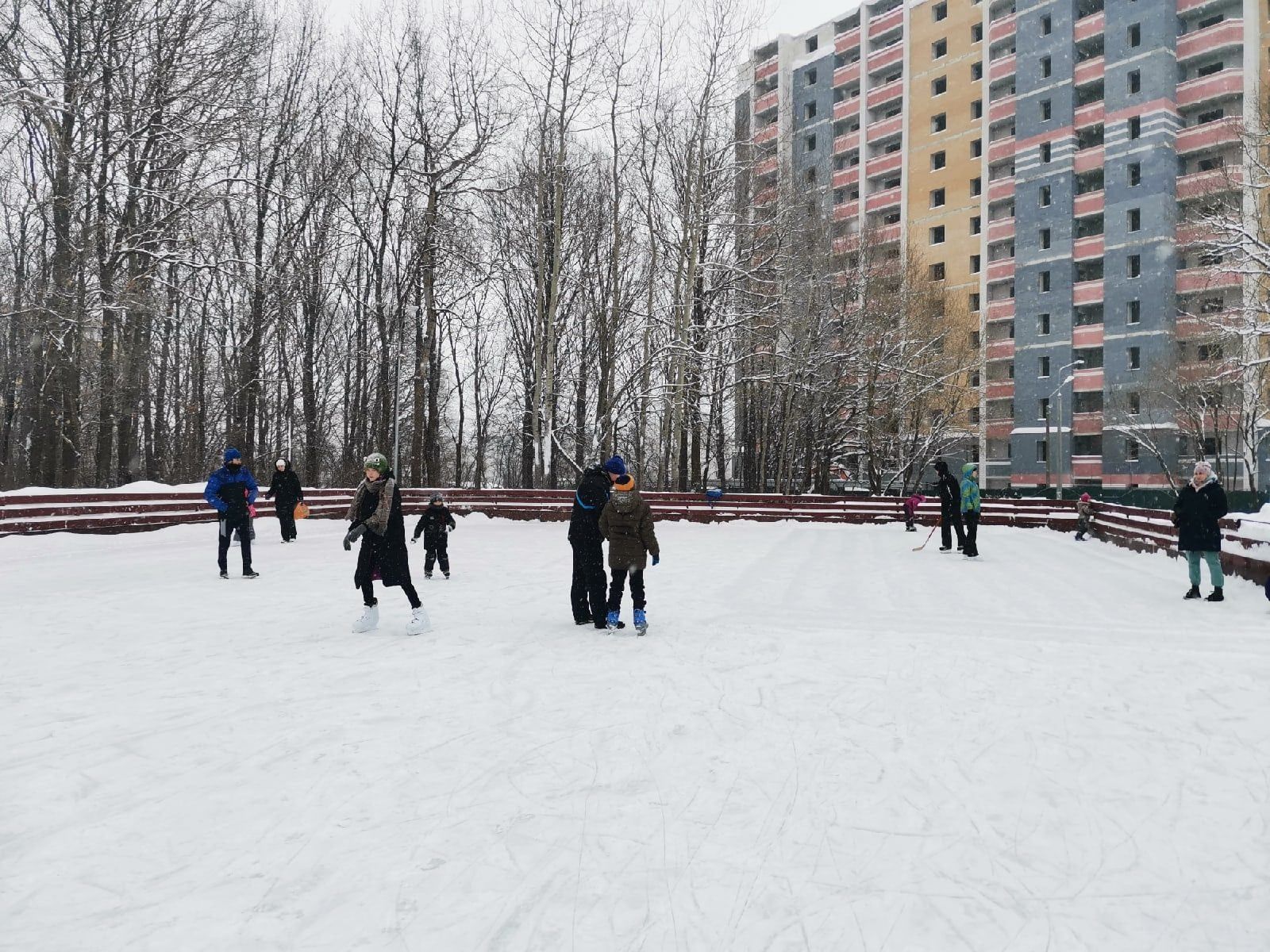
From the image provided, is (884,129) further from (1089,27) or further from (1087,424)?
(1087,424)

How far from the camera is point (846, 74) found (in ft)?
182

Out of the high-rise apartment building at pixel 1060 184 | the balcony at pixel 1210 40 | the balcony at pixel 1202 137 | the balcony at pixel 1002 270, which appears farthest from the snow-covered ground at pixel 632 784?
the balcony at pixel 1210 40

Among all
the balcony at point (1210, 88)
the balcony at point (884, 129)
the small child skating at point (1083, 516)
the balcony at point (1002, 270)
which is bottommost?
the small child skating at point (1083, 516)

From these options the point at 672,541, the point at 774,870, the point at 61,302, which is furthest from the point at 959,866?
the point at 61,302

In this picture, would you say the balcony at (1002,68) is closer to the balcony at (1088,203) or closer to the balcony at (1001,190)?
the balcony at (1001,190)

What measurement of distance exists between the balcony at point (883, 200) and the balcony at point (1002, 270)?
8196 millimetres

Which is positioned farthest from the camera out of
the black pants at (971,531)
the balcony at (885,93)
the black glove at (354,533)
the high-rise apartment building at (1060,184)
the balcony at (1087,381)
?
the balcony at (885,93)

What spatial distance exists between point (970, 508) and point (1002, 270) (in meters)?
37.2

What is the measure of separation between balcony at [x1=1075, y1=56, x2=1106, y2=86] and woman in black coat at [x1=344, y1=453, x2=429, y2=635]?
49540 mm

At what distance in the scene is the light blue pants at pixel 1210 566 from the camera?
9.43 meters

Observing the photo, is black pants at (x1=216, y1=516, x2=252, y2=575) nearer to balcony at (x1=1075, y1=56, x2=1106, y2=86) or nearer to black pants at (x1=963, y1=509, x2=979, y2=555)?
black pants at (x1=963, y1=509, x2=979, y2=555)

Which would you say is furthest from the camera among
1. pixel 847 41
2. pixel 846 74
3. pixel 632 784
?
pixel 847 41

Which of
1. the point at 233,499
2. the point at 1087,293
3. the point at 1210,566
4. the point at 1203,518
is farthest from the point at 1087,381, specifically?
the point at 233,499

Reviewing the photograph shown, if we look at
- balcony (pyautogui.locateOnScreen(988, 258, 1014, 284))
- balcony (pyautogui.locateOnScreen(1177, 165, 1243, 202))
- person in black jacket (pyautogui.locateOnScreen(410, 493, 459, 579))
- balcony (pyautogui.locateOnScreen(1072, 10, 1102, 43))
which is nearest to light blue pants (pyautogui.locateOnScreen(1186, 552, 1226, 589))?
person in black jacket (pyautogui.locateOnScreen(410, 493, 459, 579))
